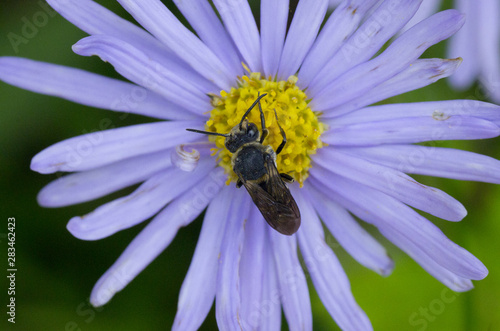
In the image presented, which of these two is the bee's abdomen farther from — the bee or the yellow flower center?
the yellow flower center

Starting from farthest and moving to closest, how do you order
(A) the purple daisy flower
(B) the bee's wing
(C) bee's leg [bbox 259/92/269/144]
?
1. (C) bee's leg [bbox 259/92/269/144]
2. (A) the purple daisy flower
3. (B) the bee's wing

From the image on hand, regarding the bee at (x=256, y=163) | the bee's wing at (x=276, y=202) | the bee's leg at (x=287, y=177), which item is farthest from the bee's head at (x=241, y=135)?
the bee's leg at (x=287, y=177)

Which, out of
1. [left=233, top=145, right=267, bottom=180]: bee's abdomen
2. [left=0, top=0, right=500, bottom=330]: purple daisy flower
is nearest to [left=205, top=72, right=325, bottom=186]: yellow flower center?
[left=0, top=0, right=500, bottom=330]: purple daisy flower

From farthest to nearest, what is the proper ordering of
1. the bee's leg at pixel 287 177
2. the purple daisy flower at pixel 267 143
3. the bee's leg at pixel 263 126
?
the bee's leg at pixel 287 177
the bee's leg at pixel 263 126
the purple daisy flower at pixel 267 143

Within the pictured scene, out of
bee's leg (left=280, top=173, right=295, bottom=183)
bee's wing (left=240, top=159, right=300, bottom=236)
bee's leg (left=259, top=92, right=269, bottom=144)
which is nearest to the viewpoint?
bee's wing (left=240, top=159, right=300, bottom=236)

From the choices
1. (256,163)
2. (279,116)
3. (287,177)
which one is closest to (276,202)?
(256,163)

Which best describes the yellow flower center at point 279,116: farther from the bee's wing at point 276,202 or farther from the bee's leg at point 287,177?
the bee's wing at point 276,202
